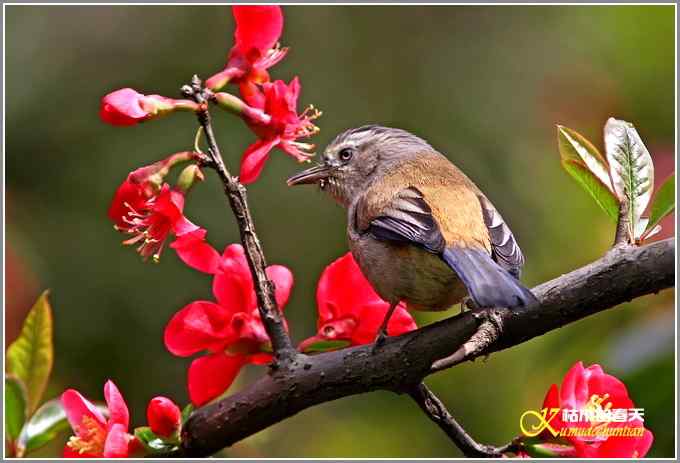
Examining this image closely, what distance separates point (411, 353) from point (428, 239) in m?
0.75

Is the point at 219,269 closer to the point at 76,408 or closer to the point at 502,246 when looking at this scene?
the point at 76,408

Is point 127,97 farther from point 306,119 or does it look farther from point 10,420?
A: point 10,420

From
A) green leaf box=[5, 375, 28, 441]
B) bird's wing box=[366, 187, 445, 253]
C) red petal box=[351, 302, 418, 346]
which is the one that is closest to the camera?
red petal box=[351, 302, 418, 346]

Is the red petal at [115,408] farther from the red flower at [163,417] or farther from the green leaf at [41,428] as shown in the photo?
the green leaf at [41,428]

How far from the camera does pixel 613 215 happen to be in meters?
3.03

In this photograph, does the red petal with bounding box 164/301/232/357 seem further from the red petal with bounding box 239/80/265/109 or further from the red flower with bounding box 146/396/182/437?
the red petal with bounding box 239/80/265/109

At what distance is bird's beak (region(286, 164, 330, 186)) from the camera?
173 inches

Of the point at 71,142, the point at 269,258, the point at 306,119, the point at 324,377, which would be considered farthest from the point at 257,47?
the point at 71,142

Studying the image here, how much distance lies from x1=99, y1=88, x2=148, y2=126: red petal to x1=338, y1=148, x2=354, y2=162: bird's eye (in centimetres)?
181

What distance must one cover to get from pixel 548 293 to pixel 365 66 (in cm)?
622

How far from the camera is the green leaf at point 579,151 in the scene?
10.1 feet

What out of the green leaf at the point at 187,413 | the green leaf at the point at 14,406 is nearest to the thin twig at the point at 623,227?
the green leaf at the point at 187,413

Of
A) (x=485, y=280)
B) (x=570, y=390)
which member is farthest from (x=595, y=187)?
(x=570, y=390)

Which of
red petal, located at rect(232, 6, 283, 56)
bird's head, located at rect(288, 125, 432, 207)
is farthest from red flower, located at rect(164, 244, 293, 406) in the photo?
bird's head, located at rect(288, 125, 432, 207)
